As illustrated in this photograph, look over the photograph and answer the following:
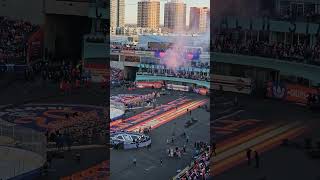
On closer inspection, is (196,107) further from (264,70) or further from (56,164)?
(56,164)

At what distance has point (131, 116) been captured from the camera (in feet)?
29.1

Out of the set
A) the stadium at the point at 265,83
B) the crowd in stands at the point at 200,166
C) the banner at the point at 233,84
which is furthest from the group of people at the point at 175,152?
the banner at the point at 233,84

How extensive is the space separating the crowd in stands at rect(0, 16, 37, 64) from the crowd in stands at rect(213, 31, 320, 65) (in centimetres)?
394

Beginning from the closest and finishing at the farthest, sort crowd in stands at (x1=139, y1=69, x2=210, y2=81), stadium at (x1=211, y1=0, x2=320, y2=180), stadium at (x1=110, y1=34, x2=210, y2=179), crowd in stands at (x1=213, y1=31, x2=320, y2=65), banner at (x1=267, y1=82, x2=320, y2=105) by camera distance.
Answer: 1. stadium at (x1=110, y1=34, x2=210, y2=179)
2. stadium at (x1=211, y1=0, x2=320, y2=180)
3. banner at (x1=267, y1=82, x2=320, y2=105)
4. crowd in stands at (x1=213, y1=31, x2=320, y2=65)
5. crowd in stands at (x1=139, y1=69, x2=210, y2=81)

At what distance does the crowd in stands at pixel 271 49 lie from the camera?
9.23m

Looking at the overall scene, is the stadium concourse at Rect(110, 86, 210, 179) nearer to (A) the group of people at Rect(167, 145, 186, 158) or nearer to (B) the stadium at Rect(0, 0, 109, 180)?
(A) the group of people at Rect(167, 145, 186, 158)

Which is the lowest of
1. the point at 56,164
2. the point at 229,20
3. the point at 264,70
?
the point at 56,164

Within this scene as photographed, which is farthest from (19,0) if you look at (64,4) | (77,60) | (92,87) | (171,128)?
(171,128)

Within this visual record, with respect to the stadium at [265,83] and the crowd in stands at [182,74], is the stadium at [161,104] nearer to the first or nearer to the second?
the crowd in stands at [182,74]

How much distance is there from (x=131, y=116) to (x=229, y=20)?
9.61 ft

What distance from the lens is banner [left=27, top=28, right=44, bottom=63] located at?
1208 centimetres

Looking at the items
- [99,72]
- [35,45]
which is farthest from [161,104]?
[35,45]

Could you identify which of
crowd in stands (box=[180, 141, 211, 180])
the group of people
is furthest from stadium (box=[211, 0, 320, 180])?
the group of people

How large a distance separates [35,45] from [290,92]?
222 inches
